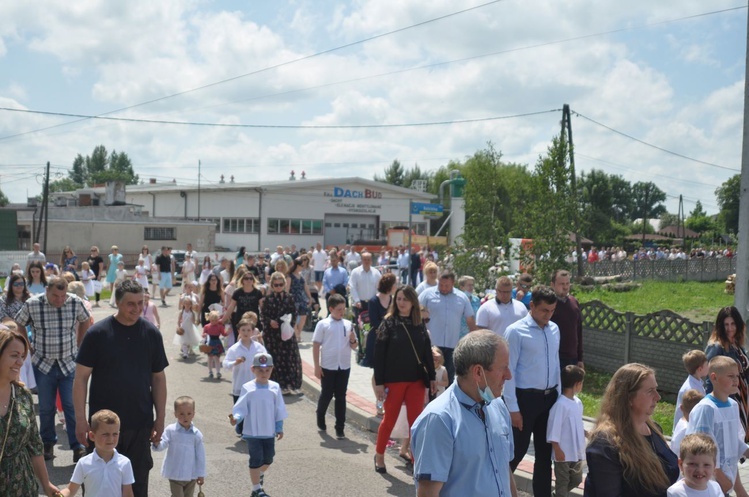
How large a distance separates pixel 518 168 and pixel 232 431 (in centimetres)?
7469

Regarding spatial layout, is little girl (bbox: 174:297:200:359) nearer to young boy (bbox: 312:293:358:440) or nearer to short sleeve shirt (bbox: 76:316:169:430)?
young boy (bbox: 312:293:358:440)

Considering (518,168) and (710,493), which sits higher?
(518,168)

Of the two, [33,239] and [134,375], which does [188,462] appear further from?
[33,239]

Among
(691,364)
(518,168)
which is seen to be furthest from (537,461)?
(518,168)

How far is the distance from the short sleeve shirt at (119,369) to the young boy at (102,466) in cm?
24

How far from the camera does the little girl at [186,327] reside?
14641 millimetres

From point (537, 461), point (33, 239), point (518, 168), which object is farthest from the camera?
point (518, 168)

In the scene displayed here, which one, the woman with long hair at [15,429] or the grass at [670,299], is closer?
the woman with long hair at [15,429]

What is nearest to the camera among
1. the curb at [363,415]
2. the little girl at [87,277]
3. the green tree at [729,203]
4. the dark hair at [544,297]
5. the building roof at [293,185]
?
the dark hair at [544,297]

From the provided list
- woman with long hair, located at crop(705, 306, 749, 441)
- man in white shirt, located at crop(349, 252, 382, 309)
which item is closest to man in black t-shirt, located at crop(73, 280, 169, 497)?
woman with long hair, located at crop(705, 306, 749, 441)

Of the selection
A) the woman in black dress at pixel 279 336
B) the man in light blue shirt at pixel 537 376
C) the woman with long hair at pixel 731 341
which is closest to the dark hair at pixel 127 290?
the man in light blue shirt at pixel 537 376

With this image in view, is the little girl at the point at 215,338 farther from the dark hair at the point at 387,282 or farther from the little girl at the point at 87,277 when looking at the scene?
the little girl at the point at 87,277

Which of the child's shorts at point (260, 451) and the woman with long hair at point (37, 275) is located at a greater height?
the woman with long hair at point (37, 275)

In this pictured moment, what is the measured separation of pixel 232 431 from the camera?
31.3 feet
